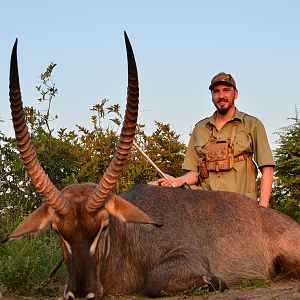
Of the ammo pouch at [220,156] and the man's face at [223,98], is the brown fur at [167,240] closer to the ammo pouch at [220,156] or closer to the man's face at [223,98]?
the ammo pouch at [220,156]

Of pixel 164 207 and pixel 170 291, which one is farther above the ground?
pixel 164 207

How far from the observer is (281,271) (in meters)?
8.69

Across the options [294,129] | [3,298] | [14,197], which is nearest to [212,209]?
[3,298]

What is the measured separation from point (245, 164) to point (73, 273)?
4638 millimetres

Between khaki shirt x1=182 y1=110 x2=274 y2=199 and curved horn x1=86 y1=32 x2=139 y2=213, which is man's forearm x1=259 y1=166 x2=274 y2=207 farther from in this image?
curved horn x1=86 y1=32 x2=139 y2=213

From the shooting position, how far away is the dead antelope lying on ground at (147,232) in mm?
6199

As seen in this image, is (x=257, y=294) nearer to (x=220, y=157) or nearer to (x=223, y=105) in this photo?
(x=220, y=157)

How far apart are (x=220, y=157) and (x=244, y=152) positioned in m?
0.35

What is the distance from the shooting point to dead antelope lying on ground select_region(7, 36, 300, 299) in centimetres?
620

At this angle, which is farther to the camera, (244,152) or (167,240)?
(244,152)

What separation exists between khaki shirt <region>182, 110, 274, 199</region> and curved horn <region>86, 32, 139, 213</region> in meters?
3.79

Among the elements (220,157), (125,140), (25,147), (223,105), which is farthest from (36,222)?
(223,105)

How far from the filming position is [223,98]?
10312 mm

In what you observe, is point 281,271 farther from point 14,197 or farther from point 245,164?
point 14,197
